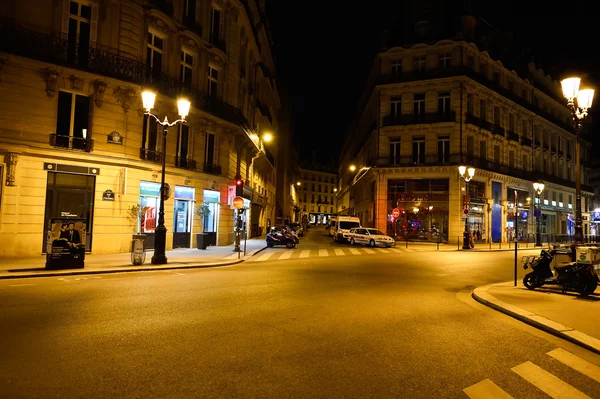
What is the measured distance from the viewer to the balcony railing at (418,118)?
3574 centimetres

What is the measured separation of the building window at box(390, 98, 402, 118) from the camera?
3809 centimetres

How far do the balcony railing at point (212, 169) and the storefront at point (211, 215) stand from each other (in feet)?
4.11

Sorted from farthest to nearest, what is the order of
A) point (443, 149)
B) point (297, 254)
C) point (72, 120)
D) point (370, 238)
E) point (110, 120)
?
point (443, 149) → point (370, 238) → point (297, 254) → point (110, 120) → point (72, 120)

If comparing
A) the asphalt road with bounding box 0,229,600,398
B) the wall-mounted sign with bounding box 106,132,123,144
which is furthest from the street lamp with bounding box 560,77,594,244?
the wall-mounted sign with bounding box 106,132,123,144

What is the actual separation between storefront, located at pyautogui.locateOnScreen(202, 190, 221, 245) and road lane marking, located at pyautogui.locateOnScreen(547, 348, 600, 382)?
20.6 metres

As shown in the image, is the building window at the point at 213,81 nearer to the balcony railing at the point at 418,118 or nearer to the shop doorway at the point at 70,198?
the shop doorway at the point at 70,198

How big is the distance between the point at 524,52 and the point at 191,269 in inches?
1877

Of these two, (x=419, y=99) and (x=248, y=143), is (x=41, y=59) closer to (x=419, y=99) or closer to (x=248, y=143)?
(x=248, y=143)

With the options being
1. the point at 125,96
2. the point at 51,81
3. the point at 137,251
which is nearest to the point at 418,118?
the point at 125,96

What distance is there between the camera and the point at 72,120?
17.4 metres

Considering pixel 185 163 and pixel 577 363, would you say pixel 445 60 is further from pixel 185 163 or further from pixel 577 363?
pixel 577 363

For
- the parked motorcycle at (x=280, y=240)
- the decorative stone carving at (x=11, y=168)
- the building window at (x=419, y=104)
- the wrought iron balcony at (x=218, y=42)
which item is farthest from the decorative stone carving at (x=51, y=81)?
the building window at (x=419, y=104)

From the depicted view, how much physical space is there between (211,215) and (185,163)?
4.24 metres

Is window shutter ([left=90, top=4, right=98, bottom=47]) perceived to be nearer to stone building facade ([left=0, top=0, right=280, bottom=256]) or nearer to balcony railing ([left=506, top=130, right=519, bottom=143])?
stone building facade ([left=0, top=0, right=280, bottom=256])
